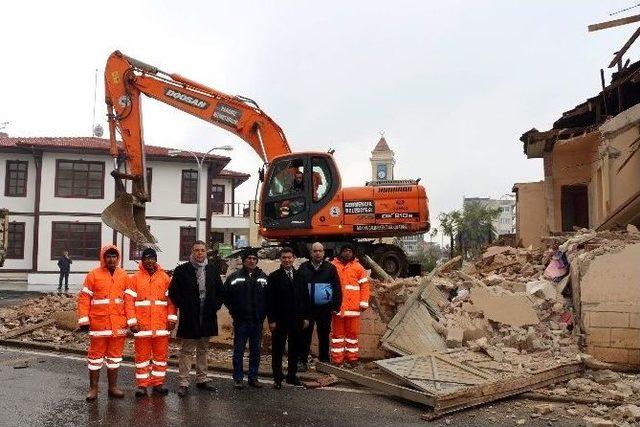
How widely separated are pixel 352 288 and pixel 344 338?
28.3 inches

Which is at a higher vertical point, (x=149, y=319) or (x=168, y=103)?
(x=168, y=103)

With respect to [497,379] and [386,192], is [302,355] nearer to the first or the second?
[497,379]

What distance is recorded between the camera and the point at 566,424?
5.80 metres

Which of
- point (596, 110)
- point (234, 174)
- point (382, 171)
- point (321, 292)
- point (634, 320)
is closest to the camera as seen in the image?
point (634, 320)

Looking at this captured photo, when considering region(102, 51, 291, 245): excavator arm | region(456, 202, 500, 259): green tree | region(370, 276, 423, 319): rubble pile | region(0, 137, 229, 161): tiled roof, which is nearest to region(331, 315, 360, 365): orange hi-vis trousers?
region(370, 276, 423, 319): rubble pile

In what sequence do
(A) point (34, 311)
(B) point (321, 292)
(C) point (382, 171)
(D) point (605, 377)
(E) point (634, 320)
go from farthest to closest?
1. (C) point (382, 171)
2. (A) point (34, 311)
3. (B) point (321, 292)
4. (E) point (634, 320)
5. (D) point (605, 377)

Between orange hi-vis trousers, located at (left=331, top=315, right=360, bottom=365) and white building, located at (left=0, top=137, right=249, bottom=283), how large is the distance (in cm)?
2287

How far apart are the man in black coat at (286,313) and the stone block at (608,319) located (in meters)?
3.94

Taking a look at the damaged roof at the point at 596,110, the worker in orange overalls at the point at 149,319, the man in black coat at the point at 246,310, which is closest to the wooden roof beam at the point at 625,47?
the damaged roof at the point at 596,110

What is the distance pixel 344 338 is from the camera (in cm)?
848

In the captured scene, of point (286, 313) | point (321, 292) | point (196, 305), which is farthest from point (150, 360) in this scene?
point (321, 292)

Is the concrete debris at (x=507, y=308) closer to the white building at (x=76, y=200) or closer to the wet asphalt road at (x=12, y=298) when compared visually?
the wet asphalt road at (x=12, y=298)

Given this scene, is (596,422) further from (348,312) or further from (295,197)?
(295,197)

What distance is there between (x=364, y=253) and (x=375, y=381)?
553 cm
